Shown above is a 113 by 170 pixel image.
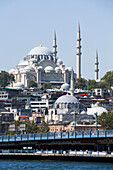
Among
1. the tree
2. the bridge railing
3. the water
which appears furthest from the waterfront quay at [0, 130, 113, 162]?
the tree

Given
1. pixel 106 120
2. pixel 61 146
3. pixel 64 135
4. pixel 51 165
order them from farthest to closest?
pixel 106 120 < pixel 61 146 < pixel 64 135 < pixel 51 165

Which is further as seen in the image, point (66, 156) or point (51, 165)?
point (66, 156)

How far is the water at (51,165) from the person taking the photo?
99775 millimetres

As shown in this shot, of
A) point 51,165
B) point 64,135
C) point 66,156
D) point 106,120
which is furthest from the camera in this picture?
point 106,120

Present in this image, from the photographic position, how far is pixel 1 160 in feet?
368

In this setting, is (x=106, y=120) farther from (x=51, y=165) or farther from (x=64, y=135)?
(x=51, y=165)

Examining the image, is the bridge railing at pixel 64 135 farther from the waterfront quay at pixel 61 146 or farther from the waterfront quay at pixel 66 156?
the waterfront quay at pixel 66 156

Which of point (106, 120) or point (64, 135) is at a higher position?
point (106, 120)

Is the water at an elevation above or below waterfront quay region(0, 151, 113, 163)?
below

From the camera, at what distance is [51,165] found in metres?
103

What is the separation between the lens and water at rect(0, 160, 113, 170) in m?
99.8

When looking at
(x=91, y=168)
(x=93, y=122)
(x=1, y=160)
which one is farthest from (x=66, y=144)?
(x=93, y=122)

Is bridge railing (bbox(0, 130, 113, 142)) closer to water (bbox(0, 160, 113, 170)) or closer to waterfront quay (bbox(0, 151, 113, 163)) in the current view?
waterfront quay (bbox(0, 151, 113, 163))

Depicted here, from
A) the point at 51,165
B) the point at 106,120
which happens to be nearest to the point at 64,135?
the point at 51,165
